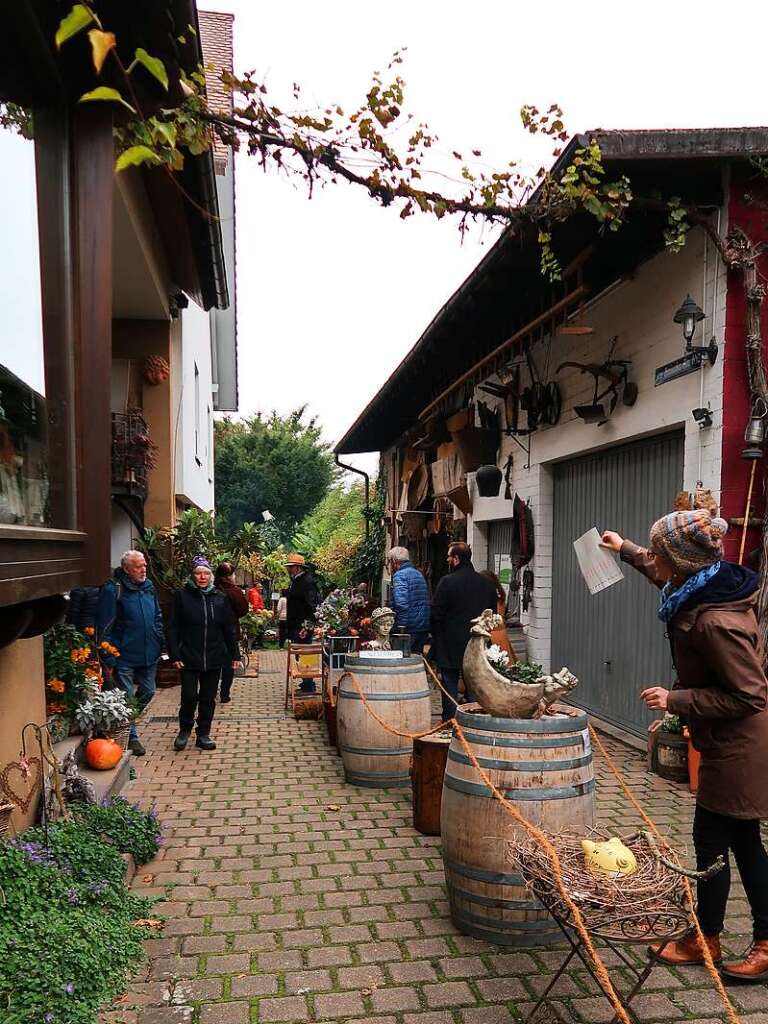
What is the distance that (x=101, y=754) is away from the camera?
4945 mm

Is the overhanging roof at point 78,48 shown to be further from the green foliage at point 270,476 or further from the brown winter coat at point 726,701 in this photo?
the green foliage at point 270,476

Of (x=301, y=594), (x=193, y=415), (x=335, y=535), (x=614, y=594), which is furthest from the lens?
(x=335, y=535)

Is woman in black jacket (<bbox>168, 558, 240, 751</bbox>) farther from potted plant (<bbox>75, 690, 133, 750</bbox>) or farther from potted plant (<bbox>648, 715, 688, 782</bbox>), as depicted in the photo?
potted plant (<bbox>648, 715, 688, 782</bbox>)

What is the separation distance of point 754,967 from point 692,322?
160 inches

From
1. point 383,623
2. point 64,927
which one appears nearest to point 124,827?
point 64,927

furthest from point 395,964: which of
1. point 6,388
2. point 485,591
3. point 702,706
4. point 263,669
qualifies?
point 263,669

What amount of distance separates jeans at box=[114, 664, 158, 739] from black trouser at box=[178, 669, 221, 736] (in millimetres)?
443

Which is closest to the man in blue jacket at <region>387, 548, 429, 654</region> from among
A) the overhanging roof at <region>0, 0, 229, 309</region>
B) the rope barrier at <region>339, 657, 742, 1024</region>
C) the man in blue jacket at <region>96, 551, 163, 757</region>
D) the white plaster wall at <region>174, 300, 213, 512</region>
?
the man in blue jacket at <region>96, 551, 163, 757</region>

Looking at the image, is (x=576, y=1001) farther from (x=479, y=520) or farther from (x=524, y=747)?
(x=479, y=520)

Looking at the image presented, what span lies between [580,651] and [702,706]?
197 inches

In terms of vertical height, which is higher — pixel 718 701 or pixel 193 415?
pixel 193 415

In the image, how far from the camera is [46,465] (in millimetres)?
2660

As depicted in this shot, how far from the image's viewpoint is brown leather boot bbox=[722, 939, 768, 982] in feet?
9.85

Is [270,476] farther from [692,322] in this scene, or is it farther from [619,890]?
[619,890]
